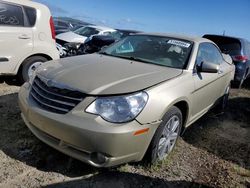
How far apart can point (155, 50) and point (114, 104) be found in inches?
66.6

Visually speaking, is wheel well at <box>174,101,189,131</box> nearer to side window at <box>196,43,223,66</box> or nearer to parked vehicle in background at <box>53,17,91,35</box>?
side window at <box>196,43,223,66</box>

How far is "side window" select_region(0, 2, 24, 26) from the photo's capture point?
530cm

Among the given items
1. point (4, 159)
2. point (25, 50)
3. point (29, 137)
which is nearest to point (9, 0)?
point (25, 50)

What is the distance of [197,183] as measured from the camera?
3.32m

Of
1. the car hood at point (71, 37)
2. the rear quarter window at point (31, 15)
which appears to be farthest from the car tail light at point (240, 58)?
the car hood at point (71, 37)

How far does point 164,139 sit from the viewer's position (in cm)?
339

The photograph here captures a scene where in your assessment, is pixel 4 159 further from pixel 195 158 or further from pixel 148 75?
pixel 195 158

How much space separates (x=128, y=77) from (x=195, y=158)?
1544 millimetres

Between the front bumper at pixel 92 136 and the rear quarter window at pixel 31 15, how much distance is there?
3138mm

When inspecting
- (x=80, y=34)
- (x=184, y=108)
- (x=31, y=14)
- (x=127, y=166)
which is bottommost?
(x=80, y=34)

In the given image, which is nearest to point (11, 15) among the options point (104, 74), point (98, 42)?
point (98, 42)

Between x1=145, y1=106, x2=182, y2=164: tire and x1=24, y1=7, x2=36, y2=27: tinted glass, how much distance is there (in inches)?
144

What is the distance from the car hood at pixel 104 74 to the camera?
2.95 m

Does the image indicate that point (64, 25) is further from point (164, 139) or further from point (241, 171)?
point (241, 171)
